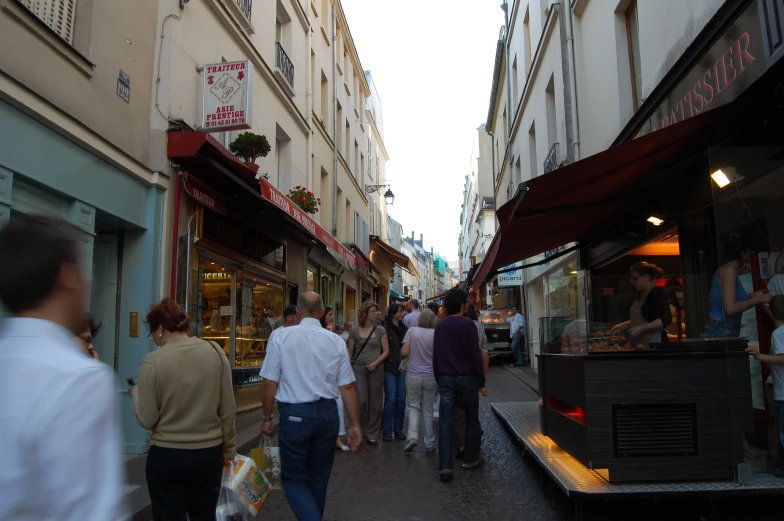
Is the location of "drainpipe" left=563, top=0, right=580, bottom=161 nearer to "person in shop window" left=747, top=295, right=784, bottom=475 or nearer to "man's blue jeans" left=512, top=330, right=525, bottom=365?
"person in shop window" left=747, top=295, right=784, bottom=475

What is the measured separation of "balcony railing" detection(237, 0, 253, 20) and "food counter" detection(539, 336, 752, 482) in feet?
29.1

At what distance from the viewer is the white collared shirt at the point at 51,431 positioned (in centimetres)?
127

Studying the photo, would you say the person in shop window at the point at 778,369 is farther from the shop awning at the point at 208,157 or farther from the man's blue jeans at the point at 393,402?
the shop awning at the point at 208,157

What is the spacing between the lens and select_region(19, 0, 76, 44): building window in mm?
5656

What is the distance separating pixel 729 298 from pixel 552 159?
359 inches

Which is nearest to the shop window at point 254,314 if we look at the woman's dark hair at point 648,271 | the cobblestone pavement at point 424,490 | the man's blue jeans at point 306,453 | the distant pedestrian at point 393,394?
the distant pedestrian at point 393,394

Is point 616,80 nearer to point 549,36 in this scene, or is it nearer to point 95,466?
point 549,36

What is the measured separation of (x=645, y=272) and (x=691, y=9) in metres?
3.04

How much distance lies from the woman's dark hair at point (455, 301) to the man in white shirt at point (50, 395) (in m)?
5.04

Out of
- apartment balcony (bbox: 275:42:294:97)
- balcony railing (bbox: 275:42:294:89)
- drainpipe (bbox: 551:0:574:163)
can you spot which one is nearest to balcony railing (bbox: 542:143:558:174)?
drainpipe (bbox: 551:0:574:163)

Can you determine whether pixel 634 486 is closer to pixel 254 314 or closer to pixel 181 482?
pixel 181 482

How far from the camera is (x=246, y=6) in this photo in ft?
35.9

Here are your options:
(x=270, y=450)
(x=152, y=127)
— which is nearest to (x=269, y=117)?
(x=152, y=127)

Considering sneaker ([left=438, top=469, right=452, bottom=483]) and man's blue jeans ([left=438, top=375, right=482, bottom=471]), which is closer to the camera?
sneaker ([left=438, top=469, right=452, bottom=483])
